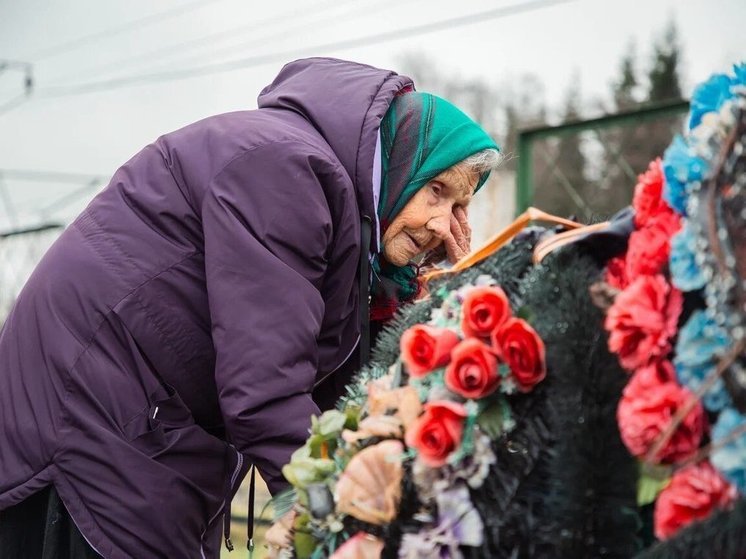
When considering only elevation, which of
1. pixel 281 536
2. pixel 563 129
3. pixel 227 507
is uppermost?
pixel 281 536

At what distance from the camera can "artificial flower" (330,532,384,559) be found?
1.13 metres

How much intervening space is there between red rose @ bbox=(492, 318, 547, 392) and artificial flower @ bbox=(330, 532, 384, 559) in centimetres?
24

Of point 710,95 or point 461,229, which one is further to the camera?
point 461,229

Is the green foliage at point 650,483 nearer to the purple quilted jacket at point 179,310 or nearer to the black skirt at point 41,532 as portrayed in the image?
the purple quilted jacket at point 179,310

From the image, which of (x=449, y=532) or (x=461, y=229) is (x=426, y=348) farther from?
(x=461, y=229)

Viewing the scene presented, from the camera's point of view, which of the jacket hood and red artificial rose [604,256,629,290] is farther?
the jacket hood

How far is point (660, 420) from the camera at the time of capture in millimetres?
955

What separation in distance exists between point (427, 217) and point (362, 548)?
38.6 inches

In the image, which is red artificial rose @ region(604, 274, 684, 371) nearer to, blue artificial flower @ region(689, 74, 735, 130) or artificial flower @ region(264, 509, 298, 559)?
blue artificial flower @ region(689, 74, 735, 130)

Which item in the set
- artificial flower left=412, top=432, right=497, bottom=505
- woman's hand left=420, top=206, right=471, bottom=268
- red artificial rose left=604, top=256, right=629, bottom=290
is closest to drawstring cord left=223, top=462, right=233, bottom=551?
woman's hand left=420, top=206, right=471, bottom=268

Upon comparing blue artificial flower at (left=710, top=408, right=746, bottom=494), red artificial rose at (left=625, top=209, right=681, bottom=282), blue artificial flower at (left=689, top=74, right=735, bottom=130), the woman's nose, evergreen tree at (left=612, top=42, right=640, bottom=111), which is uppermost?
blue artificial flower at (left=689, top=74, right=735, bottom=130)

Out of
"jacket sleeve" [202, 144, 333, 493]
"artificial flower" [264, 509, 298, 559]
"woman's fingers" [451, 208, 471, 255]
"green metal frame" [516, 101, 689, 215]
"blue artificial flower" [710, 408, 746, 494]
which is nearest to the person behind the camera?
"blue artificial flower" [710, 408, 746, 494]

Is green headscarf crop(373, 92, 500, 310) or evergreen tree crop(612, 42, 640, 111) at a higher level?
green headscarf crop(373, 92, 500, 310)

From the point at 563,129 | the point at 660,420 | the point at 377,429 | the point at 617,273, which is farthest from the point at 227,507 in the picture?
the point at 563,129
